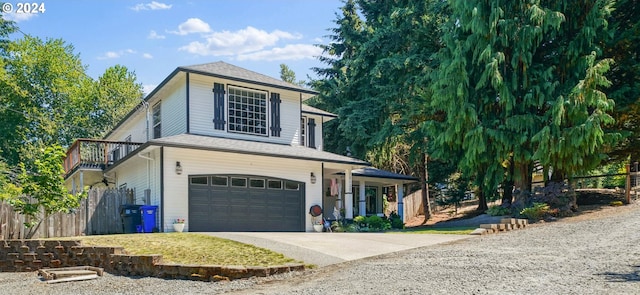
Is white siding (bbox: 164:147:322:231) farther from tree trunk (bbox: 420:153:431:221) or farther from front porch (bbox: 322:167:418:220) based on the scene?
tree trunk (bbox: 420:153:431:221)

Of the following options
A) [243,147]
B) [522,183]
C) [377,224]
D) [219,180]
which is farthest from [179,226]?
[522,183]

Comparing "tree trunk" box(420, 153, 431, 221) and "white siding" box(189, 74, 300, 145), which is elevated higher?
"white siding" box(189, 74, 300, 145)

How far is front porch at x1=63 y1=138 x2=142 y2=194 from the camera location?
20.8m

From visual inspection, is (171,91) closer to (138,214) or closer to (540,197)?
(138,214)

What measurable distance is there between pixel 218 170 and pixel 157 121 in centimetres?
558

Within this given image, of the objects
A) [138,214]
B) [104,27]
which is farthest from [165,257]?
[104,27]

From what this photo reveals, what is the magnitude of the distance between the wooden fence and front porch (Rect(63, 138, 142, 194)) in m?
2.95

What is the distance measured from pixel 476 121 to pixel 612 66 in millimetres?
5440

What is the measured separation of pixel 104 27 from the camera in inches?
995

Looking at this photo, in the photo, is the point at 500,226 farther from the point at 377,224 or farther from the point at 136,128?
the point at 136,128

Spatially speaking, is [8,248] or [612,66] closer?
[8,248]

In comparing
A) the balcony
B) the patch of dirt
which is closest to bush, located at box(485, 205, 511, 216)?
the patch of dirt

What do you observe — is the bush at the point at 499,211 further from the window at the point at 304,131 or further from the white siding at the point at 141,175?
the white siding at the point at 141,175

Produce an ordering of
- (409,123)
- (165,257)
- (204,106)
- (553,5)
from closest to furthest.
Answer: (165,257) → (553,5) → (204,106) → (409,123)
